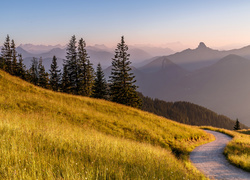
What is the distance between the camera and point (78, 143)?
19.1 feet

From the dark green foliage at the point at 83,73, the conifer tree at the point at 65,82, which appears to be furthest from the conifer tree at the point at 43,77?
the dark green foliage at the point at 83,73

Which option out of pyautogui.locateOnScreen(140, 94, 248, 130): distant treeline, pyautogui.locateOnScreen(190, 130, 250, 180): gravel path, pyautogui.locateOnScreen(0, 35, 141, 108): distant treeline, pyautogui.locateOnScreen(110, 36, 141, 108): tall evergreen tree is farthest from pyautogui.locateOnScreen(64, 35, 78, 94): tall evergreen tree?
pyautogui.locateOnScreen(140, 94, 248, 130): distant treeline

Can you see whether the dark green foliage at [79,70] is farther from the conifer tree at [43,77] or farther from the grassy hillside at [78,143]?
the grassy hillside at [78,143]

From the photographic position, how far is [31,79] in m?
59.7

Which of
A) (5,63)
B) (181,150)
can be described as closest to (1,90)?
(181,150)

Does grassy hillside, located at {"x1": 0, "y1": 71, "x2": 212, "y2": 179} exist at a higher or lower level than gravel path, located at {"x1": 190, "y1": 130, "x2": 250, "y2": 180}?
higher

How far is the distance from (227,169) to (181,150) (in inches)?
185

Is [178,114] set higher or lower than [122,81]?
lower

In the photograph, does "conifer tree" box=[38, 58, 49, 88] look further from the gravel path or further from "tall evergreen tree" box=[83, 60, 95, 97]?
the gravel path

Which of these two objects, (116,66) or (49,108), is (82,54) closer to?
(116,66)

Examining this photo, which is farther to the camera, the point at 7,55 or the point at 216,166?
the point at 7,55

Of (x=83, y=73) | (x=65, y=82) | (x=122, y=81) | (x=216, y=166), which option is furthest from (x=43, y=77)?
(x=216, y=166)

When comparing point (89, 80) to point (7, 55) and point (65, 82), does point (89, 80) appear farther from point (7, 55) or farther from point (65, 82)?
point (7, 55)

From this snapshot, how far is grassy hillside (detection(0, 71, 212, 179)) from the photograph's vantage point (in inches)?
146
